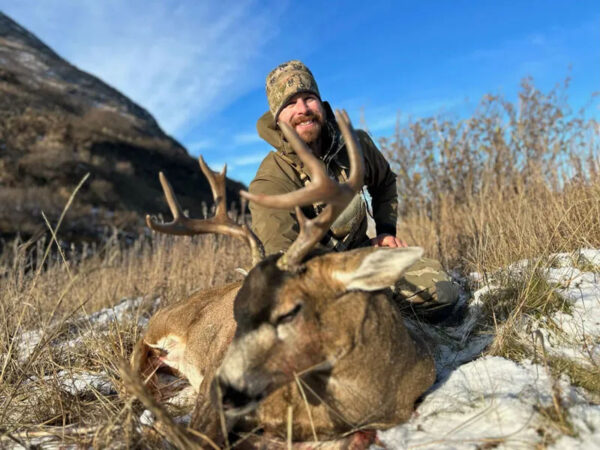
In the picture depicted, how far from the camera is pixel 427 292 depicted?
368 cm

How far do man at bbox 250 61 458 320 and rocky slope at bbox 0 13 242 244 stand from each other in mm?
16492

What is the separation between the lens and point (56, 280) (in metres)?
7.46

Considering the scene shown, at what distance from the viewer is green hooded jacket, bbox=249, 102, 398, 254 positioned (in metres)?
3.68

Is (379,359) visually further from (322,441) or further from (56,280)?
(56,280)

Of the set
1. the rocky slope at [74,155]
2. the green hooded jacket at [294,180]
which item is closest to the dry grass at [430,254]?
the green hooded jacket at [294,180]

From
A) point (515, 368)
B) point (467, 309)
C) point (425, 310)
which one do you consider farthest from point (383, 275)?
point (467, 309)

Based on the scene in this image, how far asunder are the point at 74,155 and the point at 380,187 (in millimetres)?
25545

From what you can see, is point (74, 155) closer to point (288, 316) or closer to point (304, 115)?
point (304, 115)

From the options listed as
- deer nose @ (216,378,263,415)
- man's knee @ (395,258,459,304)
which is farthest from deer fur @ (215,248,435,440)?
man's knee @ (395,258,459,304)

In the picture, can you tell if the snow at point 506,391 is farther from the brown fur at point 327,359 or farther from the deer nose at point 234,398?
the deer nose at point 234,398

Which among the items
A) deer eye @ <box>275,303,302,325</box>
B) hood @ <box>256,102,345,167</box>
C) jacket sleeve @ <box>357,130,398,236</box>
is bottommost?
deer eye @ <box>275,303,302,325</box>

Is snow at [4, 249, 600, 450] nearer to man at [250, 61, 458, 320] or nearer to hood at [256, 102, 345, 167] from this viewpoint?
man at [250, 61, 458, 320]

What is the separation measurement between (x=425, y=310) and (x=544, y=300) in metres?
0.89

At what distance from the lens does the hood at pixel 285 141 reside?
399cm
